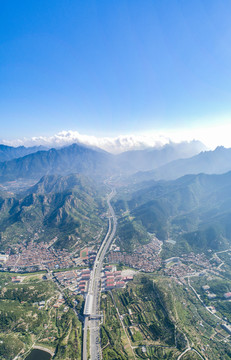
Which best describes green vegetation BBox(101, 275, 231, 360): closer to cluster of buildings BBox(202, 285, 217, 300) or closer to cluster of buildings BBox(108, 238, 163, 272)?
cluster of buildings BBox(202, 285, 217, 300)

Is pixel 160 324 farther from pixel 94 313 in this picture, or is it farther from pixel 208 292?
pixel 208 292

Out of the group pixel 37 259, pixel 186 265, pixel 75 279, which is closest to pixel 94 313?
pixel 75 279

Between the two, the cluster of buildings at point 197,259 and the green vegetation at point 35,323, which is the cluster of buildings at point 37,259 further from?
the cluster of buildings at point 197,259

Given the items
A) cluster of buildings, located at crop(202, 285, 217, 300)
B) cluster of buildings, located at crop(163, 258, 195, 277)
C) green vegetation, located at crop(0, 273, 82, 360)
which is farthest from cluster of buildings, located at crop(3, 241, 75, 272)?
cluster of buildings, located at crop(202, 285, 217, 300)

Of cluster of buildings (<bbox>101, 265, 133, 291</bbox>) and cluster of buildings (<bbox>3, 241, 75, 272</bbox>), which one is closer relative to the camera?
cluster of buildings (<bbox>101, 265, 133, 291</bbox>)

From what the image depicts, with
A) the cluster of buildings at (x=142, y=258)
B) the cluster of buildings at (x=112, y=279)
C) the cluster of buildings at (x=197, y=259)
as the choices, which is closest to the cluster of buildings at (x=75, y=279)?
the cluster of buildings at (x=112, y=279)

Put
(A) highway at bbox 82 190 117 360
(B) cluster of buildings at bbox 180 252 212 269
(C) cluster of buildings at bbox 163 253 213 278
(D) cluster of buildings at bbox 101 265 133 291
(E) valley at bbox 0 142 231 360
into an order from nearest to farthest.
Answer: (A) highway at bbox 82 190 117 360
(E) valley at bbox 0 142 231 360
(D) cluster of buildings at bbox 101 265 133 291
(C) cluster of buildings at bbox 163 253 213 278
(B) cluster of buildings at bbox 180 252 212 269
